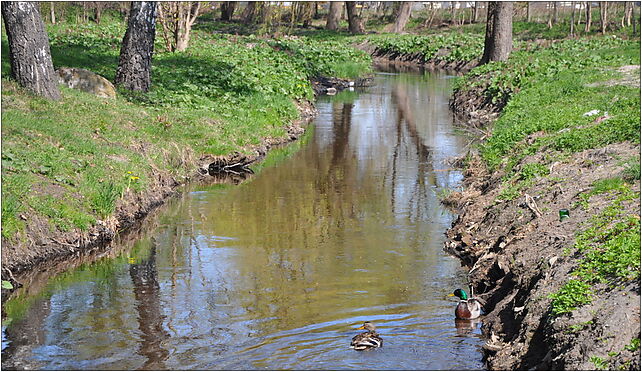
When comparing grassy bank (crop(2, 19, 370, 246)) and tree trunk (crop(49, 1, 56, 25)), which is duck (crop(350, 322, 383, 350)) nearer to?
grassy bank (crop(2, 19, 370, 246))

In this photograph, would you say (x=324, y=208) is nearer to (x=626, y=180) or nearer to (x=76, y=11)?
(x=626, y=180)

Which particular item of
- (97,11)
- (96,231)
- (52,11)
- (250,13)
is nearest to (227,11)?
(250,13)

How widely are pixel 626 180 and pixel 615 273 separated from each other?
310cm

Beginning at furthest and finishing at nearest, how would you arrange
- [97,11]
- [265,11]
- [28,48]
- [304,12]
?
[304,12] → [265,11] → [97,11] → [28,48]

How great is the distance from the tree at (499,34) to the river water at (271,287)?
1214 centimetres

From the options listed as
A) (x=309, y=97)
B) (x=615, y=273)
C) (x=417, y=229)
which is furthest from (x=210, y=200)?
(x=309, y=97)

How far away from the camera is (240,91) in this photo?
67.6ft

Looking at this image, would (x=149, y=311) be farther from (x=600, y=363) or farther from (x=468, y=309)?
(x=600, y=363)

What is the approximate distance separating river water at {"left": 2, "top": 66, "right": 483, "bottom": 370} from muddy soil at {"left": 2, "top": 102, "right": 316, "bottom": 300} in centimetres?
31

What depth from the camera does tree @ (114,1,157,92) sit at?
18.2 metres

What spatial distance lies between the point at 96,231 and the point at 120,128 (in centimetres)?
396

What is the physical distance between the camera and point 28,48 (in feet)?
48.1

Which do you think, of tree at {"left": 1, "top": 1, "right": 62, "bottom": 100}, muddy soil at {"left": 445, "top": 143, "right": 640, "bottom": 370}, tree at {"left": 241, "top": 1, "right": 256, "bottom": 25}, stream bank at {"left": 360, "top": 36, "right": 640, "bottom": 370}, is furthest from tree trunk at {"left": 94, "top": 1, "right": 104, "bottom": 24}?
muddy soil at {"left": 445, "top": 143, "right": 640, "bottom": 370}

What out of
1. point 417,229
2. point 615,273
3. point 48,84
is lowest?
point 417,229
